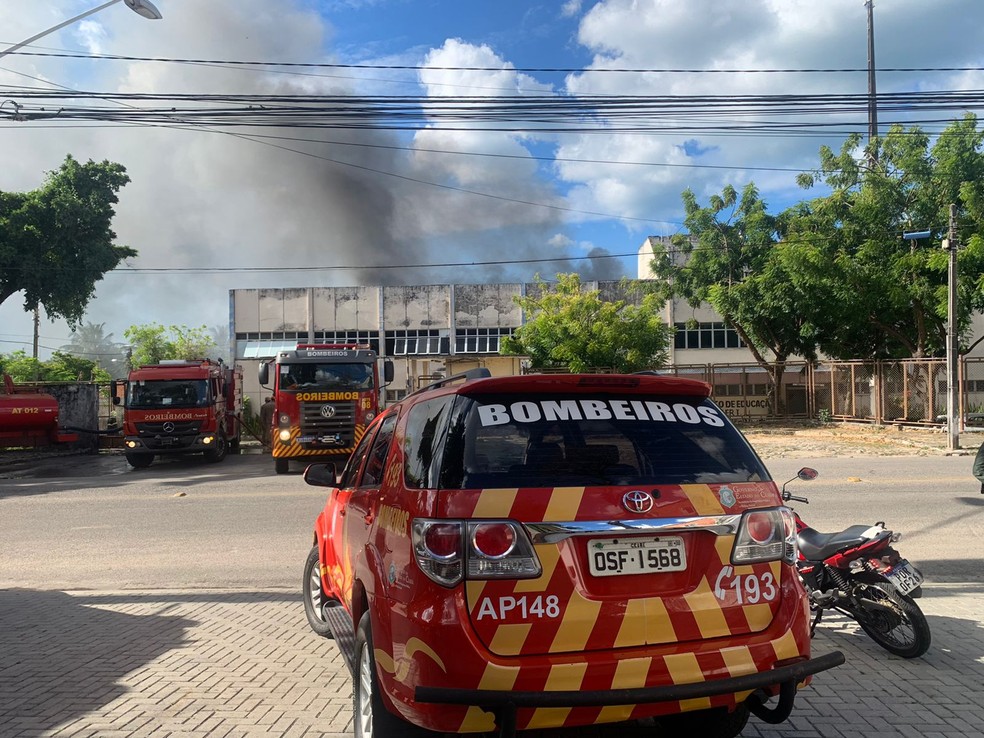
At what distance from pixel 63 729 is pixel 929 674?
4.77 metres

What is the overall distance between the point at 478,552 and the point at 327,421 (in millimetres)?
14978

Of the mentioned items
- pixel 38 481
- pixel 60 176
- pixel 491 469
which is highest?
pixel 60 176

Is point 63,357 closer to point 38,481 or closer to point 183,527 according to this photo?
point 38,481

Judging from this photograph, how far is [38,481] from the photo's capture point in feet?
56.9

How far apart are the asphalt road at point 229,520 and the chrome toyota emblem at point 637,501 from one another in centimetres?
504

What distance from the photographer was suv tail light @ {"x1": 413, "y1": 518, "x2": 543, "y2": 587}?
9.36ft

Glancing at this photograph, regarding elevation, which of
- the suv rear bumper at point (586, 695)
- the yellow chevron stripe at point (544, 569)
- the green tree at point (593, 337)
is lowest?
the suv rear bumper at point (586, 695)

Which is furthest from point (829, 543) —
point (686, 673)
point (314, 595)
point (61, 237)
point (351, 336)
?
point (351, 336)

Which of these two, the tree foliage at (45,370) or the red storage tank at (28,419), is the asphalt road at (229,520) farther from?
the tree foliage at (45,370)

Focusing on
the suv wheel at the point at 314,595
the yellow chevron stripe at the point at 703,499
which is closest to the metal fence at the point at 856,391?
the suv wheel at the point at 314,595

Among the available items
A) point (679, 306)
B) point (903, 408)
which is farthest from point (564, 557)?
point (679, 306)

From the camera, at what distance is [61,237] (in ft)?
91.3

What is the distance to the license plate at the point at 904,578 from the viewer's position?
196 inches

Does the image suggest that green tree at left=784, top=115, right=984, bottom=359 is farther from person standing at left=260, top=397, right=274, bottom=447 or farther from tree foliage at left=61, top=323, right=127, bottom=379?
tree foliage at left=61, top=323, right=127, bottom=379
